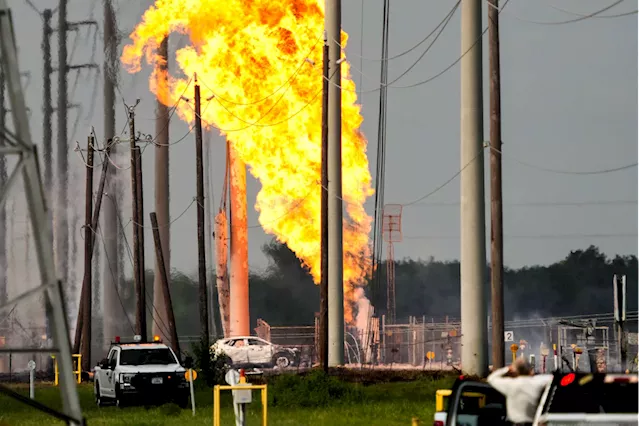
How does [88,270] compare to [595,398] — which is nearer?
[595,398]

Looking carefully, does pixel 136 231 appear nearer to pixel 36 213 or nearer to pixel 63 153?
pixel 63 153

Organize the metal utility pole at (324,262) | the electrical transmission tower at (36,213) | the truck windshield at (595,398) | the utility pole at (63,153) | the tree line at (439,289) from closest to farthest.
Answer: the truck windshield at (595,398)
the electrical transmission tower at (36,213)
the metal utility pole at (324,262)
the utility pole at (63,153)
the tree line at (439,289)

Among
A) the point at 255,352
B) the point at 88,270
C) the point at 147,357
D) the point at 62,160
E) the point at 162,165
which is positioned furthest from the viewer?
the point at 62,160

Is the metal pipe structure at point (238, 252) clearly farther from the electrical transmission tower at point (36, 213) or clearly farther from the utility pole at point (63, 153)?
the electrical transmission tower at point (36, 213)

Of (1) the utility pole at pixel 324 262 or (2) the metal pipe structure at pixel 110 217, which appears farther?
(2) the metal pipe structure at pixel 110 217

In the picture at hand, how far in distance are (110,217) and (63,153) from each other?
1204cm

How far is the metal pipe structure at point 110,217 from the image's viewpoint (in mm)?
85625

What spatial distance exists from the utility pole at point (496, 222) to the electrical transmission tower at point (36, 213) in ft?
67.0

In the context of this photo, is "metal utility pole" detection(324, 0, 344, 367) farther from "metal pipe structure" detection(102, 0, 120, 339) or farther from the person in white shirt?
the person in white shirt

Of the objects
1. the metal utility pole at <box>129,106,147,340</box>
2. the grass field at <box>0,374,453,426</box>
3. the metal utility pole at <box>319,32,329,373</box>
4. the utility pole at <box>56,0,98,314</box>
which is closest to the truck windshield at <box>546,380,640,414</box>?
the grass field at <box>0,374,453,426</box>

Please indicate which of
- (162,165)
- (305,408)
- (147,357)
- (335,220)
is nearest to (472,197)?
(305,408)

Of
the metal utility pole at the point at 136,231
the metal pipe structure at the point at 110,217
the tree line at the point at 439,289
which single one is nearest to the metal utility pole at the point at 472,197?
the metal utility pole at the point at 136,231

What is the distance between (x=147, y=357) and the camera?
39719 mm

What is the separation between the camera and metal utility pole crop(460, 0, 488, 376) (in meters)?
43.2
